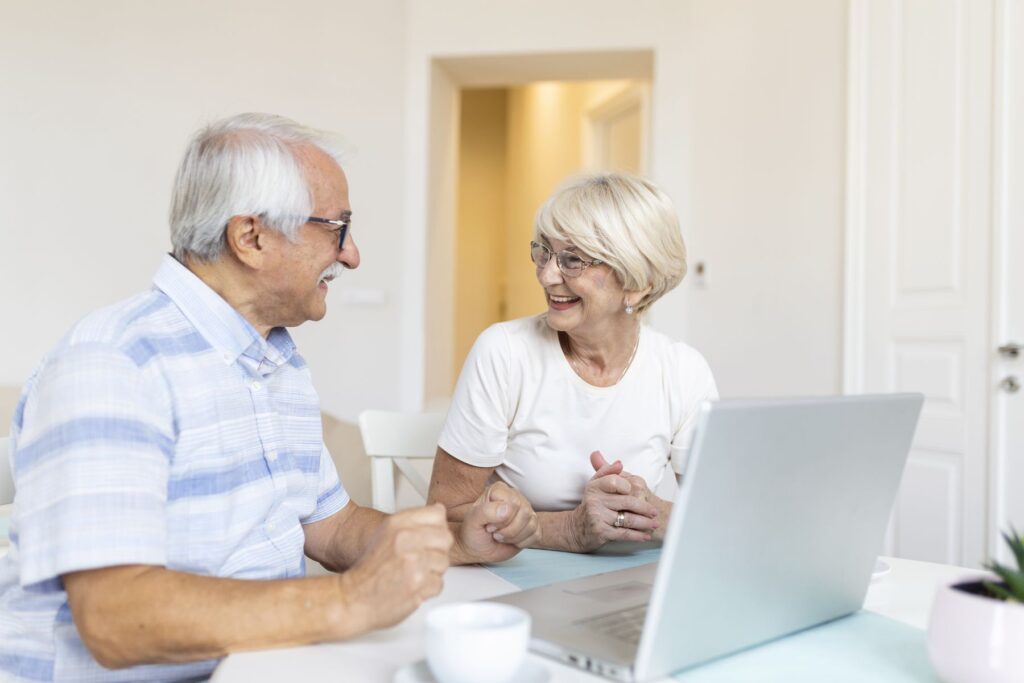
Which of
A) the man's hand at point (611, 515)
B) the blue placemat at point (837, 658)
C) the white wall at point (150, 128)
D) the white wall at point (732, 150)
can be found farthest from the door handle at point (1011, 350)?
the white wall at point (150, 128)

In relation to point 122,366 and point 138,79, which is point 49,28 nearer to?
point 138,79

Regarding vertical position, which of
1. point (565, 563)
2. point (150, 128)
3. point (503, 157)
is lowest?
point (565, 563)

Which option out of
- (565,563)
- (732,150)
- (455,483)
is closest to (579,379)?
(455,483)

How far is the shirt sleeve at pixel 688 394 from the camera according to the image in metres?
1.61

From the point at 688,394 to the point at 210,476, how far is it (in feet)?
3.01

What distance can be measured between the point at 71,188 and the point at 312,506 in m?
3.76

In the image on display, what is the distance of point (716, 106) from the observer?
4035mm

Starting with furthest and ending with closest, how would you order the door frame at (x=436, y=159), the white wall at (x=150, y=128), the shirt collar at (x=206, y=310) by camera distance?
the door frame at (x=436, y=159)
the white wall at (x=150, y=128)
the shirt collar at (x=206, y=310)

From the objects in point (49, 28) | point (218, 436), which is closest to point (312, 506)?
→ point (218, 436)

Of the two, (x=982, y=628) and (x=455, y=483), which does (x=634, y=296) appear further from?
(x=982, y=628)

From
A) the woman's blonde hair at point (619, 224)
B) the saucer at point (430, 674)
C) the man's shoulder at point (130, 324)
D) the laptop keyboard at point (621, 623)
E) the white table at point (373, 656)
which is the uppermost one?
the woman's blonde hair at point (619, 224)

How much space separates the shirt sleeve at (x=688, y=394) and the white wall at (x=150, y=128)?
9.60 feet

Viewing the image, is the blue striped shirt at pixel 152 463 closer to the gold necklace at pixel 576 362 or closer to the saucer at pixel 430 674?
the saucer at pixel 430 674

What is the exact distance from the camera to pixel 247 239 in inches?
43.1
